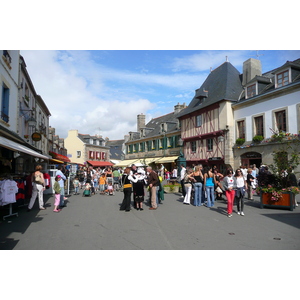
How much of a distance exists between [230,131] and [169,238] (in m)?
18.6

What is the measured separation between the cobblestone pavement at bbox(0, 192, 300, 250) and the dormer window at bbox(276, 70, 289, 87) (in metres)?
12.8

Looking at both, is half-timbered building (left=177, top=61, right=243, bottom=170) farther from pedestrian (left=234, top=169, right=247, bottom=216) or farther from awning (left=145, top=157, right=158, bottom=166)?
pedestrian (left=234, top=169, right=247, bottom=216)

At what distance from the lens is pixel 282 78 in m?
18.5

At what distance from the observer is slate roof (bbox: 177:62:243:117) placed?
2334 cm

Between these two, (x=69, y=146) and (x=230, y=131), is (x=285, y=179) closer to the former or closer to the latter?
(x=230, y=131)

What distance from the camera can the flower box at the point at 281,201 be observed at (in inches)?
328

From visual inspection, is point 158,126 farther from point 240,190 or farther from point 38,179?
point 240,190

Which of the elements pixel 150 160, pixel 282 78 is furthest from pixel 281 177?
pixel 150 160

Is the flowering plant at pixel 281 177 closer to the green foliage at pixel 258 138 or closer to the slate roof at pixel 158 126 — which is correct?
the green foliage at pixel 258 138

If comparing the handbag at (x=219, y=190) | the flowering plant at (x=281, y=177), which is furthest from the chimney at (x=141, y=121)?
the flowering plant at (x=281, y=177)

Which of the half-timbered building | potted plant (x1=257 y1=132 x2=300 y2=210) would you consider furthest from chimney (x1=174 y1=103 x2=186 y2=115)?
potted plant (x1=257 y1=132 x2=300 y2=210)

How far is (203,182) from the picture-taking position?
9.91m

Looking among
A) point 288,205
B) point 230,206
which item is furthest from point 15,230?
point 288,205

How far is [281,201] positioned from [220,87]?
58.5 ft
